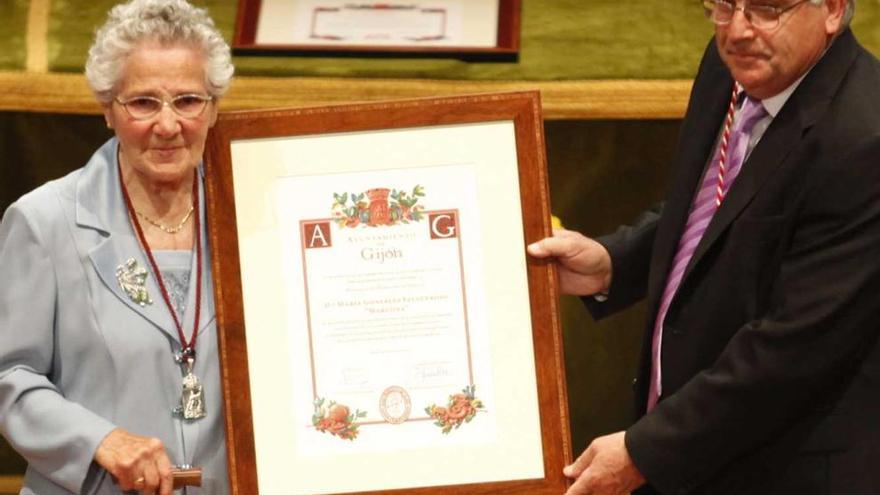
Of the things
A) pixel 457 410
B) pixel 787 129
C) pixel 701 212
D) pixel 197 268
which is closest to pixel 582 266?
pixel 701 212

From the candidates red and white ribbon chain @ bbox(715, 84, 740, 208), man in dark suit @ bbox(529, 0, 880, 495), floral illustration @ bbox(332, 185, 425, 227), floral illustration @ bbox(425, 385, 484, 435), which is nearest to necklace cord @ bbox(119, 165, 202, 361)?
floral illustration @ bbox(332, 185, 425, 227)

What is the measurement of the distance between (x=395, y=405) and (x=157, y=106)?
69 cm

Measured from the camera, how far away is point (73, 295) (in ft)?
8.34

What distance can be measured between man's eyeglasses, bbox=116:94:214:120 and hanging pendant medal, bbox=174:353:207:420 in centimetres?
43

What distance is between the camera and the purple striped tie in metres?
2.60

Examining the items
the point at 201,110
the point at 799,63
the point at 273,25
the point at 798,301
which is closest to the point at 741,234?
the point at 798,301

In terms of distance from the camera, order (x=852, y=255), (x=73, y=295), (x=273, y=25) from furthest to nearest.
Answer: (x=273, y=25) → (x=73, y=295) → (x=852, y=255)

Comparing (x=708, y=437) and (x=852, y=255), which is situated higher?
(x=852, y=255)

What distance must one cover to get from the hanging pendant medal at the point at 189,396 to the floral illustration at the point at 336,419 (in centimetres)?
21

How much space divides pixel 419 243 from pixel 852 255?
0.77 meters

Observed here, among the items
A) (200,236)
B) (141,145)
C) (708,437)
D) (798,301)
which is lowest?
(708,437)

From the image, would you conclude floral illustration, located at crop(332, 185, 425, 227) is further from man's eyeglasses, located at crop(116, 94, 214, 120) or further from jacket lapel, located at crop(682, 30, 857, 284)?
jacket lapel, located at crop(682, 30, 857, 284)

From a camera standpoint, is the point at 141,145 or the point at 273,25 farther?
the point at 273,25

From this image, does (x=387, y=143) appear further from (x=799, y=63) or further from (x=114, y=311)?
(x=799, y=63)
